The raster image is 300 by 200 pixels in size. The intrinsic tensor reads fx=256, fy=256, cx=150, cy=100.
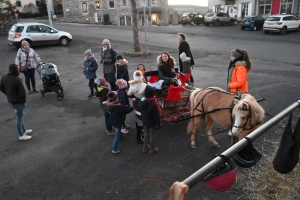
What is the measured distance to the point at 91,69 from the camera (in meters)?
9.12

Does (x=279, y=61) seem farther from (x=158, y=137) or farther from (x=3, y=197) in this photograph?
(x=3, y=197)

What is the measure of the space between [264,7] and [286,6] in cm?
301

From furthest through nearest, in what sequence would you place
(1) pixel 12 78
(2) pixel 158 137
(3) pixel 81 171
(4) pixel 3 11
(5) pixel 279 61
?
(4) pixel 3 11 < (5) pixel 279 61 < (2) pixel 158 137 < (1) pixel 12 78 < (3) pixel 81 171

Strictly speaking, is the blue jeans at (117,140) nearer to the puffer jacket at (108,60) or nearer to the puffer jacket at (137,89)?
the puffer jacket at (137,89)

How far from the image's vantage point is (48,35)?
1909cm

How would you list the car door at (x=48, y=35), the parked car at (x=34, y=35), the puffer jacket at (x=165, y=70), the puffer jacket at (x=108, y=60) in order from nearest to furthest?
the puffer jacket at (x=165, y=70) < the puffer jacket at (x=108, y=60) < the parked car at (x=34, y=35) < the car door at (x=48, y=35)

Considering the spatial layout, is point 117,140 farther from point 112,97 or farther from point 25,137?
point 25,137

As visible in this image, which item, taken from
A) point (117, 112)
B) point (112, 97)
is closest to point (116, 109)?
point (117, 112)

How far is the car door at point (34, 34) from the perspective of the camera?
1828 cm

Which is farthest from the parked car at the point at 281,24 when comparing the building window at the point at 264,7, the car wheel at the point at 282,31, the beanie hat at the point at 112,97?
the beanie hat at the point at 112,97

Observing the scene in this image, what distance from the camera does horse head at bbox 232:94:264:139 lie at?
445 centimetres

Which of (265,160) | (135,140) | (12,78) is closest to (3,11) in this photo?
(12,78)

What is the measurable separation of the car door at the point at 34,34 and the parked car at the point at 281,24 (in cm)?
2094

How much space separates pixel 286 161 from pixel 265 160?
146 inches
